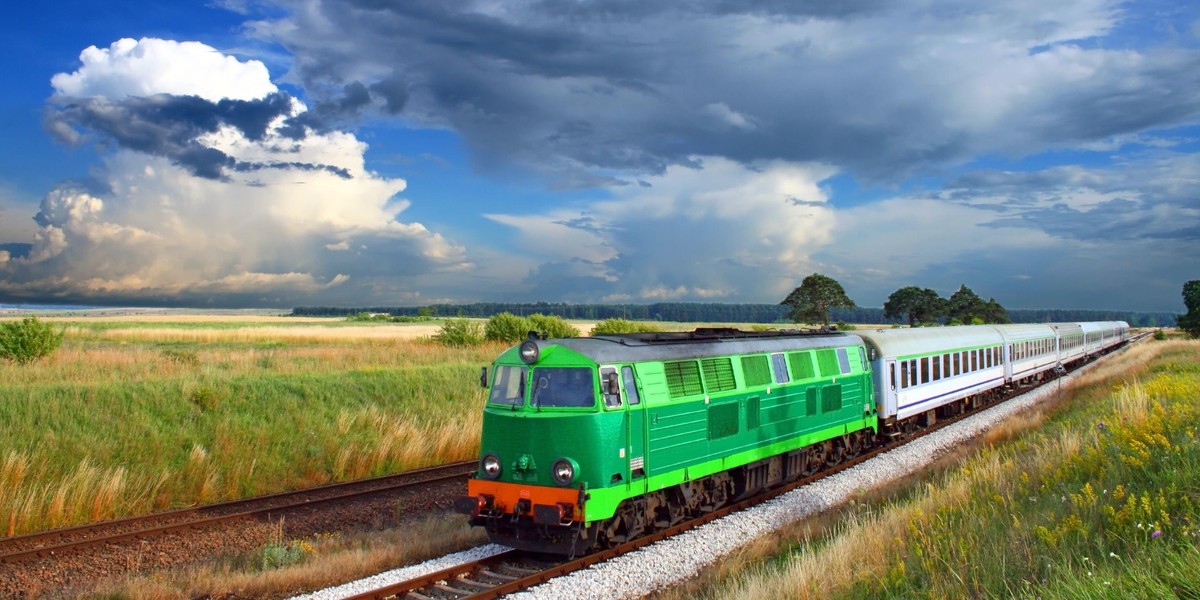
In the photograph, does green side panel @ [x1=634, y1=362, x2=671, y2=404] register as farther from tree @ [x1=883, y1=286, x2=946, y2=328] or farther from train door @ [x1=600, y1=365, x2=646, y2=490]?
tree @ [x1=883, y1=286, x2=946, y2=328]

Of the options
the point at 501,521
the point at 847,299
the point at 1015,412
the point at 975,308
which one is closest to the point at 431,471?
the point at 501,521

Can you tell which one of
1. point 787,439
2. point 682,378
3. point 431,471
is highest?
point 682,378

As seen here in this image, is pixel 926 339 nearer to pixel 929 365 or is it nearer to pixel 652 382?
pixel 929 365

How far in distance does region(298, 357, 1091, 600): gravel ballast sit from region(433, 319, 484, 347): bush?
89.7 ft

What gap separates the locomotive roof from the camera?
11.6 m

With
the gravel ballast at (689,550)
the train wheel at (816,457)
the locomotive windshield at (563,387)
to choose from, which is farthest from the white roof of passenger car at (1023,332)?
the locomotive windshield at (563,387)

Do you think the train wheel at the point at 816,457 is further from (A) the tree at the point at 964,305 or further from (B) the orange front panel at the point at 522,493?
(A) the tree at the point at 964,305

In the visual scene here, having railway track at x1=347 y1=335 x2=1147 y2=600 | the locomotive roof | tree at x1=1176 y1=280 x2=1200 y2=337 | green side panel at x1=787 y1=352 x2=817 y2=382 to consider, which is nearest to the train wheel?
green side panel at x1=787 y1=352 x2=817 y2=382

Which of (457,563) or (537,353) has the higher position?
(537,353)

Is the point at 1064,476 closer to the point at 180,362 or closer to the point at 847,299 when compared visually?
the point at 180,362

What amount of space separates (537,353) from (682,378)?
2.44 metres

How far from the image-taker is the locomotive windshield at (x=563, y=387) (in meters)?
11.2

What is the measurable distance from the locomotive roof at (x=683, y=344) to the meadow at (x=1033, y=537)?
3.15m

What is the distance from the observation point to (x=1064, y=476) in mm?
10625
